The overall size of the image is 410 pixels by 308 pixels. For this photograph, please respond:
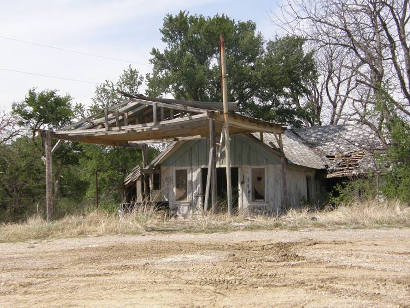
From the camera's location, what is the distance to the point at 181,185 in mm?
19906

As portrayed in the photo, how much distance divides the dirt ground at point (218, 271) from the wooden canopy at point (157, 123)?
16.0 feet

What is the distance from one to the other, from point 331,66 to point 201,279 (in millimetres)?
28458

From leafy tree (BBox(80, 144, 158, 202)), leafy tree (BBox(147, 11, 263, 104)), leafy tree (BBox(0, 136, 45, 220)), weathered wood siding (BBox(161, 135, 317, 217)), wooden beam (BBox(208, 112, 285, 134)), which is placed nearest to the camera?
wooden beam (BBox(208, 112, 285, 134))

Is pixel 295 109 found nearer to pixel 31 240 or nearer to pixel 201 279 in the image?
pixel 31 240

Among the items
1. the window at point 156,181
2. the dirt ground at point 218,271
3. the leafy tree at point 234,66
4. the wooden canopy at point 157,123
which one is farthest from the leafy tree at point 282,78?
the dirt ground at point 218,271

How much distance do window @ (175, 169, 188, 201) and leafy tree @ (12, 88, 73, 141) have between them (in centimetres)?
810

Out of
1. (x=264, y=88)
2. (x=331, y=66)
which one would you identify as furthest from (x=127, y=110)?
(x=331, y=66)

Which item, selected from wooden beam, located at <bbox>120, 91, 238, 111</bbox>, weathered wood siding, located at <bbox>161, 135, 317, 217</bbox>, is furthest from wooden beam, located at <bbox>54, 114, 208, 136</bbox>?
weathered wood siding, located at <bbox>161, 135, 317, 217</bbox>

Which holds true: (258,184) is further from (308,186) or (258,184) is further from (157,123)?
(157,123)

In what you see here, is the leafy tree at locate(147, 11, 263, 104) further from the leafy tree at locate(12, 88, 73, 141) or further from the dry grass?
the dry grass

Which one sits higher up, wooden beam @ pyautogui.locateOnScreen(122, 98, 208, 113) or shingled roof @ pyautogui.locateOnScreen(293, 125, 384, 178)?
wooden beam @ pyautogui.locateOnScreen(122, 98, 208, 113)

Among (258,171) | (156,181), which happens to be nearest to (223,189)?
(156,181)

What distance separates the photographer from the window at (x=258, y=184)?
18359 millimetres

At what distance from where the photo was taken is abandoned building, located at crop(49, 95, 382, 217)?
617 inches
